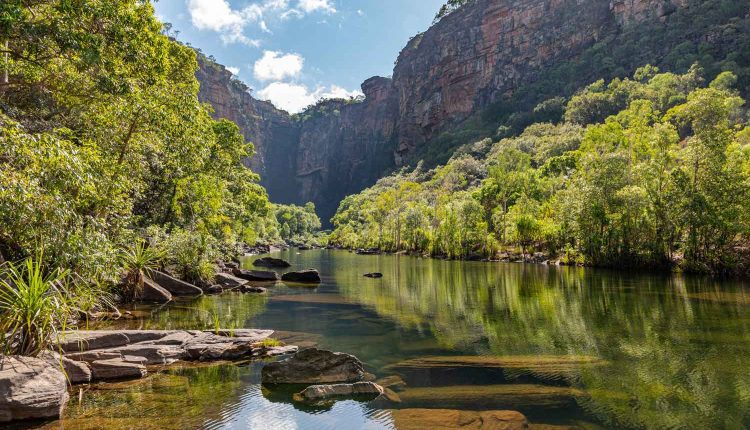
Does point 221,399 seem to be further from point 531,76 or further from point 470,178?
point 531,76

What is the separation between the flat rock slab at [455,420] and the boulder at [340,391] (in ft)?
3.68

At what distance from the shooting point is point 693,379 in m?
10.2

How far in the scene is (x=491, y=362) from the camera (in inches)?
465

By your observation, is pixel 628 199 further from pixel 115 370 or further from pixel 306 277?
pixel 115 370

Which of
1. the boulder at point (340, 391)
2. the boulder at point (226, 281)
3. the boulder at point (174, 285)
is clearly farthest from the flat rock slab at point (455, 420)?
the boulder at point (226, 281)

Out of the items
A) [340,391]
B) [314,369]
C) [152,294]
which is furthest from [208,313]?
[340,391]

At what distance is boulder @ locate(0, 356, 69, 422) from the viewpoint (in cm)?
750

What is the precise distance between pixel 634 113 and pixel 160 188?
2565 inches

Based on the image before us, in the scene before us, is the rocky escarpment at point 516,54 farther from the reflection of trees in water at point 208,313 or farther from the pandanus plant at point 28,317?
the pandanus plant at point 28,317

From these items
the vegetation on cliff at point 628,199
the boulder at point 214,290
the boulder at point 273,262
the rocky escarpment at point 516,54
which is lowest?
the boulder at point 214,290

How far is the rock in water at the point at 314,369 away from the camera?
1049 cm

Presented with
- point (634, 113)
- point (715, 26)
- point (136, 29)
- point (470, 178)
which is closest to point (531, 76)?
point (715, 26)

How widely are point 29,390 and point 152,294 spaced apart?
52.1 ft

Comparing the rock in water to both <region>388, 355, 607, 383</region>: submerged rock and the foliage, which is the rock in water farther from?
the foliage
